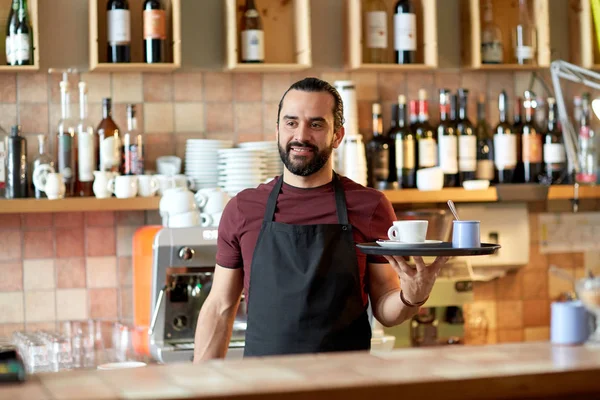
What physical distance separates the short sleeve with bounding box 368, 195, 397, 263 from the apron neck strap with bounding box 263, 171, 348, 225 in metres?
0.08

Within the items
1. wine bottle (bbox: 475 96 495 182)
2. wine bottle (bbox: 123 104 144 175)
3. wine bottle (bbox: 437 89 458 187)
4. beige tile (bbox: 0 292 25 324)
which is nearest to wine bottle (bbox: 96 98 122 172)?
wine bottle (bbox: 123 104 144 175)

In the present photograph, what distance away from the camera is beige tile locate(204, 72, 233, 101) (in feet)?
12.8

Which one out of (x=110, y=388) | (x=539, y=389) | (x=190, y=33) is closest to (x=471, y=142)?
(x=190, y=33)

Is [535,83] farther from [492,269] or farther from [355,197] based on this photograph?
[355,197]

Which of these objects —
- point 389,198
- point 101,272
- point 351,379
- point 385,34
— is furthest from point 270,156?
point 351,379

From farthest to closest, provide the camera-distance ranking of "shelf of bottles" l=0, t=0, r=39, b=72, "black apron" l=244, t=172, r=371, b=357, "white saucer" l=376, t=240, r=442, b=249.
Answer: "shelf of bottles" l=0, t=0, r=39, b=72 → "black apron" l=244, t=172, r=371, b=357 → "white saucer" l=376, t=240, r=442, b=249

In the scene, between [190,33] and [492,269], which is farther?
[492,269]

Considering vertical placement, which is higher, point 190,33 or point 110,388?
point 190,33

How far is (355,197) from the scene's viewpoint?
2.62 m

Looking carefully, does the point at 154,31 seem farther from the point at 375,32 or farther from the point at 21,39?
the point at 375,32

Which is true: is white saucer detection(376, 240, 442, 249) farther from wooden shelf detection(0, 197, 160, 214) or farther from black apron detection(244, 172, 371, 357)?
wooden shelf detection(0, 197, 160, 214)

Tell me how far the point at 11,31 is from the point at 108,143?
54cm

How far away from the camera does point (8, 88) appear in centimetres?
371

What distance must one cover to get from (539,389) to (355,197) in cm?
114
